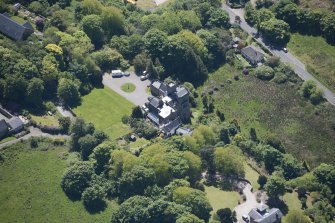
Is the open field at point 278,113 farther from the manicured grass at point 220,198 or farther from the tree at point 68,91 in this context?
the tree at point 68,91

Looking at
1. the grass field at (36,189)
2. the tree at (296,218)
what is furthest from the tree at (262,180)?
the grass field at (36,189)

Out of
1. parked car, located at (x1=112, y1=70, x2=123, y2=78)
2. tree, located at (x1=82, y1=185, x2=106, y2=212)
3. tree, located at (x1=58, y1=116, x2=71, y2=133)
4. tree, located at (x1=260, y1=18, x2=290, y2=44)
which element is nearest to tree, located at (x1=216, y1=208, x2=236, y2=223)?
tree, located at (x1=82, y1=185, x2=106, y2=212)

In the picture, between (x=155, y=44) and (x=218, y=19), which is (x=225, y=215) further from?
(x=218, y=19)

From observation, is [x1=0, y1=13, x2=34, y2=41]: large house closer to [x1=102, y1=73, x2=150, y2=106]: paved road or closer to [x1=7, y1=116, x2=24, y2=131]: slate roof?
[x1=102, y1=73, x2=150, y2=106]: paved road

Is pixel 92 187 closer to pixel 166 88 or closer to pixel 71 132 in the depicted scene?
pixel 71 132

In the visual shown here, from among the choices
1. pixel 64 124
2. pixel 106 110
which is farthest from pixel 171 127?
pixel 64 124
